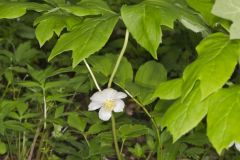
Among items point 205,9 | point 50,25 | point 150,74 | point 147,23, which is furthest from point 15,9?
point 150,74

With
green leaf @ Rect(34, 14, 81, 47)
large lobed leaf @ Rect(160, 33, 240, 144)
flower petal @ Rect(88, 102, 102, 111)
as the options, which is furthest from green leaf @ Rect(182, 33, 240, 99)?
flower petal @ Rect(88, 102, 102, 111)

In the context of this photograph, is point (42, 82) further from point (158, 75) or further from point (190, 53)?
point (190, 53)

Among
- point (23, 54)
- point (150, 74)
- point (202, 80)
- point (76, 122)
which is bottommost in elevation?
point (23, 54)

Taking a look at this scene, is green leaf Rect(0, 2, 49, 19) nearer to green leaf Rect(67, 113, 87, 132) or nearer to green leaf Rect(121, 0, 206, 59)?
green leaf Rect(121, 0, 206, 59)

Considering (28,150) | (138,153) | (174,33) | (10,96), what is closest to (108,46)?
(174,33)

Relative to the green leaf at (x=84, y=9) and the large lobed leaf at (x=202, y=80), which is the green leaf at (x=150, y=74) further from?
the large lobed leaf at (x=202, y=80)

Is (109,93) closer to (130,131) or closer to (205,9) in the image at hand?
(130,131)
